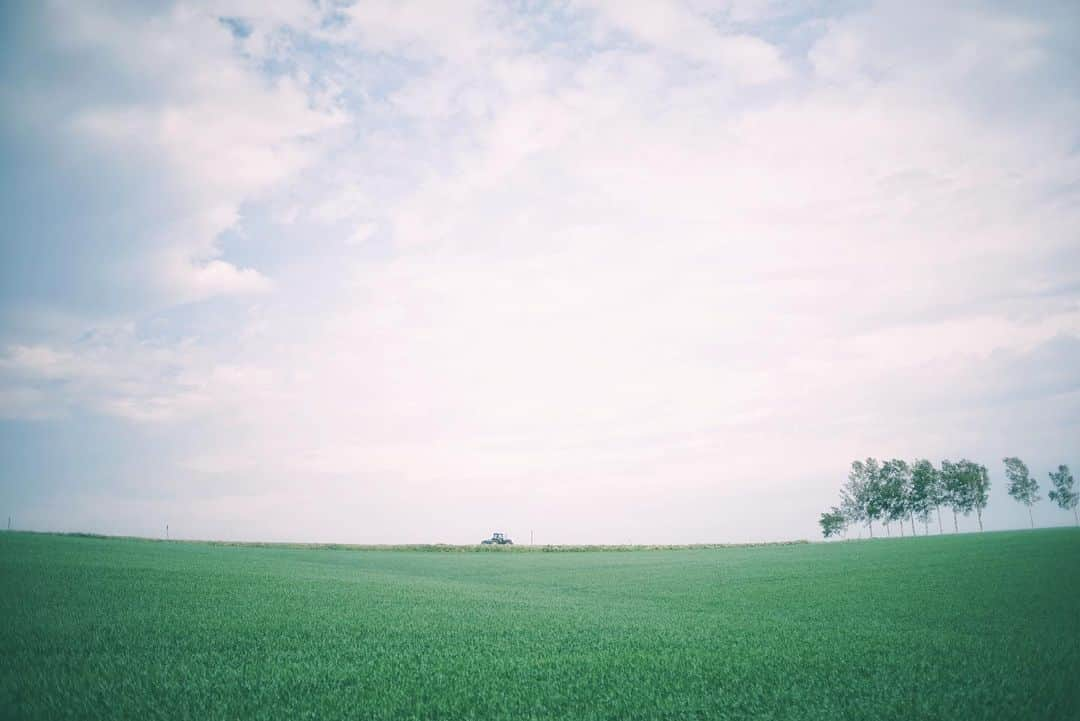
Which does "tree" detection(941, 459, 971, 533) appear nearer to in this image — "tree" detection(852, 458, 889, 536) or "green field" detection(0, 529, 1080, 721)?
"tree" detection(852, 458, 889, 536)

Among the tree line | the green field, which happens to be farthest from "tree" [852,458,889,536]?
the green field

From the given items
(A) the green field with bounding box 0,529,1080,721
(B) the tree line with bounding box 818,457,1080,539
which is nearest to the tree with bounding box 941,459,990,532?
(B) the tree line with bounding box 818,457,1080,539

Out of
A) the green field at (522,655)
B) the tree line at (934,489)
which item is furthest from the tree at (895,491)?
the green field at (522,655)

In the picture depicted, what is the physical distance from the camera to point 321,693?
7.10 m

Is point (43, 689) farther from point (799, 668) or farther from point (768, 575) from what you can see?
point (768, 575)

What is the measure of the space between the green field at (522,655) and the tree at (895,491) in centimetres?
10253

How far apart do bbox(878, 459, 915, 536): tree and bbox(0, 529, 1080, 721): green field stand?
10253 cm

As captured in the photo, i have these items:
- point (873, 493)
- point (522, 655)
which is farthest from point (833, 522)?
point (522, 655)

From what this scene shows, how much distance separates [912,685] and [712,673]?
9.33ft

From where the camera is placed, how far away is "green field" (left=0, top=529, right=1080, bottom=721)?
6.65 m

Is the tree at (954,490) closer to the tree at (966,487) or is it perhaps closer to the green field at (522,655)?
the tree at (966,487)

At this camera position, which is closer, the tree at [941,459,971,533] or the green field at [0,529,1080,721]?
the green field at [0,529,1080,721]

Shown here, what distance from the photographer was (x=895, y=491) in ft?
337

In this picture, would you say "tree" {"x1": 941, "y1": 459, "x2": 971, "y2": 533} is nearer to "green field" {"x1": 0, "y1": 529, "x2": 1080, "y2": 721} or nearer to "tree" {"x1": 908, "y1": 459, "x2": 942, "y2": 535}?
"tree" {"x1": 908, "y1": 459, "x2": 942, "y2": 535}
